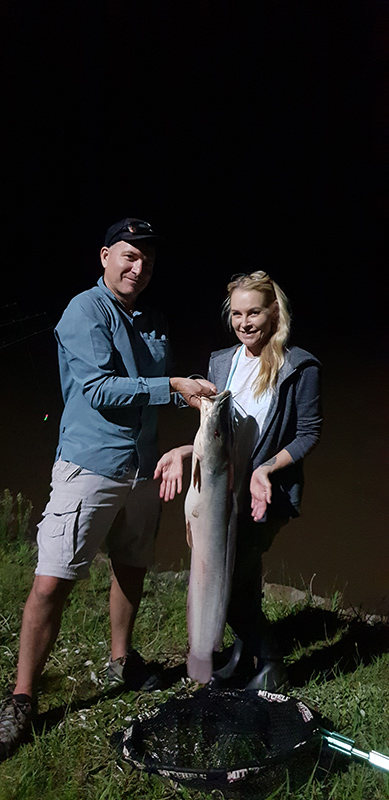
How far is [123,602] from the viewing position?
2.81 m

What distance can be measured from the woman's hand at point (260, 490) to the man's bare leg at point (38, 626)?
773mm

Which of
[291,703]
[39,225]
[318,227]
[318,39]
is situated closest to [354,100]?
[318,39]

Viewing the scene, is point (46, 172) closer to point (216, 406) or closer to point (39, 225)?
point (39, 225)

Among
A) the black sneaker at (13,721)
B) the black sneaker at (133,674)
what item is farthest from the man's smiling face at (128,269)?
the black sneaker at (13,721)

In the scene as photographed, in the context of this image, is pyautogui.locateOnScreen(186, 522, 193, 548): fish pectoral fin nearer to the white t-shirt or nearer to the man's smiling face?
the white t-shirt

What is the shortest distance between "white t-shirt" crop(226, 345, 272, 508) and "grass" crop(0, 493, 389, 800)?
0.80 m

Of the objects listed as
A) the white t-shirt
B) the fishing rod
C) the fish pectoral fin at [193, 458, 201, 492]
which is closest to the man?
the white t-shirt

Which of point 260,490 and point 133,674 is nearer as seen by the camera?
point 260,490

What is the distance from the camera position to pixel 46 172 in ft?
10.00

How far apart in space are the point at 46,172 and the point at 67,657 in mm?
Answer: 2107

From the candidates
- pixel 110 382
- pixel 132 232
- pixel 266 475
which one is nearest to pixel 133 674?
pixel 266 475

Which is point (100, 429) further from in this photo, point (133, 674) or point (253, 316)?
point (133, 674)

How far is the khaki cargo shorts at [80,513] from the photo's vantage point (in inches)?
101

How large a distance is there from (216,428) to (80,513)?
612 millimetres
